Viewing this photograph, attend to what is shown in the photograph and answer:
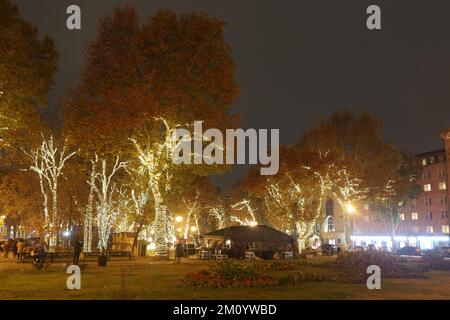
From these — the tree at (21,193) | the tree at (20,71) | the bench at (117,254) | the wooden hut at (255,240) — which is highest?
the tree at (20,71)

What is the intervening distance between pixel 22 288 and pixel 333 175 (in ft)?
121

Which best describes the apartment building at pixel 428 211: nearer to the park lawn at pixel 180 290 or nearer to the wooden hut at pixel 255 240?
the wooden hut at pixel 255 240

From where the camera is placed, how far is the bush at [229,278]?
1831 centimetres

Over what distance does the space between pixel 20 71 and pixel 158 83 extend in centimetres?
858

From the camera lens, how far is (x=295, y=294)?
53.7ft

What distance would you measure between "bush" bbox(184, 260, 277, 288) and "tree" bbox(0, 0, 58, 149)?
1751 centimetres

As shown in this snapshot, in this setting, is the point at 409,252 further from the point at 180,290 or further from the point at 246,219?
the point at 180,290

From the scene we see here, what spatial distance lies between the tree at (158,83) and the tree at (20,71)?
323cm

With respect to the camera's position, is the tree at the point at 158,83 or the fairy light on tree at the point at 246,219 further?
the fairy light on tree at the point at 246,219

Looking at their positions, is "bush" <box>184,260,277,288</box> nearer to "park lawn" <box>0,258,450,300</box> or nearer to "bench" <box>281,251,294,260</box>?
"park lawn" <box>0,258,450,300</box>

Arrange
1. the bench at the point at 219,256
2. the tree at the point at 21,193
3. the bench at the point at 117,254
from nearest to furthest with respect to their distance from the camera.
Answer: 1. the bench at the point at 117,254
2. the bench at the point at 219,256
3. the tree at the point at 21,193

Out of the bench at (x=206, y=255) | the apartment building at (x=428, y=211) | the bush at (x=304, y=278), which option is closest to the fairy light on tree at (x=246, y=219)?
the apartment building at (x=428, y=211)

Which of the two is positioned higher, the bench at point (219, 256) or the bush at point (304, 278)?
the bench at point (219, 256)
